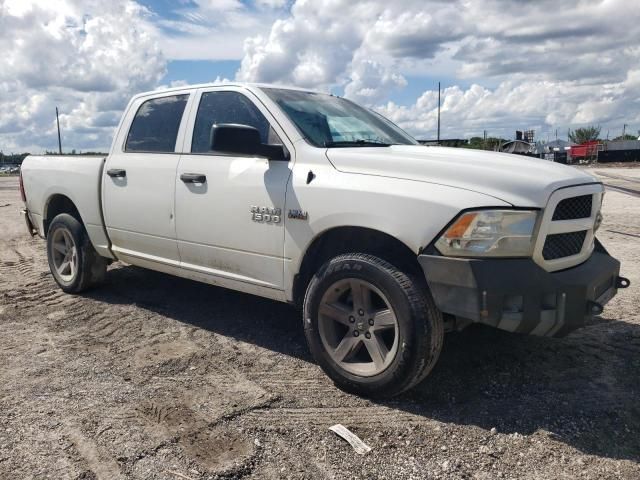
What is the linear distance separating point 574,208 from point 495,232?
0.67m

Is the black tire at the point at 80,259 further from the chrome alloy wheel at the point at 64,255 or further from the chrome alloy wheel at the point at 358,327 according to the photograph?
the chrome alloy wheel at the point at 358,327

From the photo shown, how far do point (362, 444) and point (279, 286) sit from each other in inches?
50.6

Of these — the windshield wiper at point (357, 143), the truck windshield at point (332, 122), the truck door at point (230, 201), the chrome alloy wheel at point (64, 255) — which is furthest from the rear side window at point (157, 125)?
the windshield wiper at point (357, 143)

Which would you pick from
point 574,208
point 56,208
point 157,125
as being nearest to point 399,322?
point 574,208

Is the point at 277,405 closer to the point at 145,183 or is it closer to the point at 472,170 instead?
the point at 472,170

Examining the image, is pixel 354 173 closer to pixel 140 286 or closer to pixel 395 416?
pixel 395 416

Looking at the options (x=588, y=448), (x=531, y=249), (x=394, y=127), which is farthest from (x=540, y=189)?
(x=394, y=127)

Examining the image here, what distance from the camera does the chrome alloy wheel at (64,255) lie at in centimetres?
579

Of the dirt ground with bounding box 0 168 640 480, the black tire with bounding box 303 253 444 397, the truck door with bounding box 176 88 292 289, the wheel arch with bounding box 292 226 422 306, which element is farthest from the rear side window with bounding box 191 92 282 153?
the dirt ground with bounding box 0 168 640 480

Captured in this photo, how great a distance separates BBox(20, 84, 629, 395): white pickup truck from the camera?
2971mm

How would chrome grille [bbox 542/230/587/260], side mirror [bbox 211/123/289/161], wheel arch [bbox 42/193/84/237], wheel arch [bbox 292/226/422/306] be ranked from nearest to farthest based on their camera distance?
chrome grille [bbox 542/230/587/260] < wheel arch [bbox 292/226/422/306] < side mirror [bbox 211/123/289/161] < wheel arch [bbox 42/193/84/237]

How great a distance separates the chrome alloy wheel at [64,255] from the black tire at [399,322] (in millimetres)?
3396

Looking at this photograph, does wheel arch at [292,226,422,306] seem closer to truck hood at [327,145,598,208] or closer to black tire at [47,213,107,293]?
truck hood at [327,145,598,208]

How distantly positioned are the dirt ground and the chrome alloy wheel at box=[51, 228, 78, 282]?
72cm
